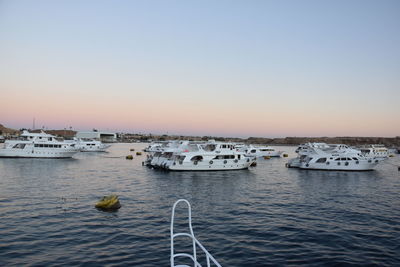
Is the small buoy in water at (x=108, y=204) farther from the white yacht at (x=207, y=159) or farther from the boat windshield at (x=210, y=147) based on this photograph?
the boat windshield at (x=210, y=147)

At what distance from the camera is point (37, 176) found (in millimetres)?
36438

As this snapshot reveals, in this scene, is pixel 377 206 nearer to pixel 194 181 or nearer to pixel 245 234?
pixel 245 234

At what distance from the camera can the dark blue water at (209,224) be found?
1312 centimetres

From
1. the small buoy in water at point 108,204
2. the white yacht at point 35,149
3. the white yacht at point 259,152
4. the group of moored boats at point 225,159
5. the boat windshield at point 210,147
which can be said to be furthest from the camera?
the white yacht at point 259,152

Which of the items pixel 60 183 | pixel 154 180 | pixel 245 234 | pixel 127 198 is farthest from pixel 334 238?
pixel 60 183

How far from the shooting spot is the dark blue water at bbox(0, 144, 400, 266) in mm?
13125

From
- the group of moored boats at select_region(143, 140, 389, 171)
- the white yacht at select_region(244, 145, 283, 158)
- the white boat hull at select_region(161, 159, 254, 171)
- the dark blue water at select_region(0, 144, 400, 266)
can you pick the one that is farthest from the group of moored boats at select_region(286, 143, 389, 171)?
the white yacht at select_region(244, 145, 283, 158)

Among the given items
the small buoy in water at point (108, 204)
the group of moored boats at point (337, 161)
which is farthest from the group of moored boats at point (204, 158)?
the small buoy in water at point (108, 204)

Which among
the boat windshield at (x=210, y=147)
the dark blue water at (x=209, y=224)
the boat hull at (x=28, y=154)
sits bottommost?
the dark blue water at (x=209, y=224)

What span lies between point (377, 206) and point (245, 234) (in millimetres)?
14644

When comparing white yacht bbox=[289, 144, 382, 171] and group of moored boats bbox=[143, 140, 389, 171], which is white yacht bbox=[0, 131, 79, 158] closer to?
group of moored boats bbox=[143, 140, 389, 171]

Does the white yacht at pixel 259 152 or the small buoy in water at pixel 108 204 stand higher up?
the white yacht at pixel 259 152

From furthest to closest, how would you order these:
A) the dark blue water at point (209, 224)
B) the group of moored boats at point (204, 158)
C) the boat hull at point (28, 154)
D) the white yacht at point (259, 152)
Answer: the white yacht at point (259, 152) < the boat hull at point (28, 154) < the group of moored boats at point (204, 158) < the dark blue water at point (209, 224)

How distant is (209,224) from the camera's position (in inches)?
717
